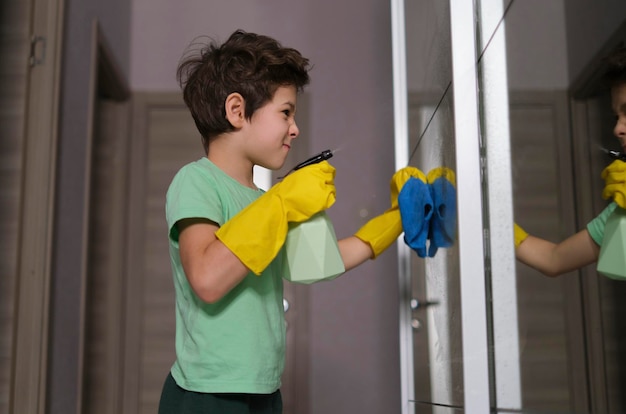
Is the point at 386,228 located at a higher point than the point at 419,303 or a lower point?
higher

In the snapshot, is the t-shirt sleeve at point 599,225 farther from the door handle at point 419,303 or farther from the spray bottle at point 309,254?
the door handle at point 419,303

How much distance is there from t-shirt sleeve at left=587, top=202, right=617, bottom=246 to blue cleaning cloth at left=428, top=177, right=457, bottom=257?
310 mm

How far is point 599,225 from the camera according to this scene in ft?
2.01

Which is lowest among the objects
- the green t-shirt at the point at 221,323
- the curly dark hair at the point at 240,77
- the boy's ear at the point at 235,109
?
the green t-shirt at the point at 221,323

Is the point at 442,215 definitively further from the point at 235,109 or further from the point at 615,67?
the point at 615,67

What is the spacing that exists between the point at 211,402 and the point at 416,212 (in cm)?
44

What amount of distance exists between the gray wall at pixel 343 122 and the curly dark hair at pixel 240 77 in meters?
1.17

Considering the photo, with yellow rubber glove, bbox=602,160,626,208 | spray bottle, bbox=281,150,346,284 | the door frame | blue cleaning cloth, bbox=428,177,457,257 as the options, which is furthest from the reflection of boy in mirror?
the door frame

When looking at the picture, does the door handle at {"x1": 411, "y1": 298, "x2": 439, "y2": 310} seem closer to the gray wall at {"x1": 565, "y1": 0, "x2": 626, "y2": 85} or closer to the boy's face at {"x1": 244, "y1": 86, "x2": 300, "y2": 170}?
the boy's face at {"x1": 244, "y1": 86, "x2": 300, "y2": 170}

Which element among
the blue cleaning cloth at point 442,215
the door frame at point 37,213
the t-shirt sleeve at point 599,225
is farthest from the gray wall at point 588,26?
the door frame at point 37,213

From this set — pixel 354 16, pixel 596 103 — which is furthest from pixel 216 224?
pixel 354 16

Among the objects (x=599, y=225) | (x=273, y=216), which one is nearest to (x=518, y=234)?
(x=599, y=225)

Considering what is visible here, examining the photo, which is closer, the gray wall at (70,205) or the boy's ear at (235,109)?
the boy's ear at (235,109)

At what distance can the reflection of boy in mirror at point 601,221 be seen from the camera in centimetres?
57
